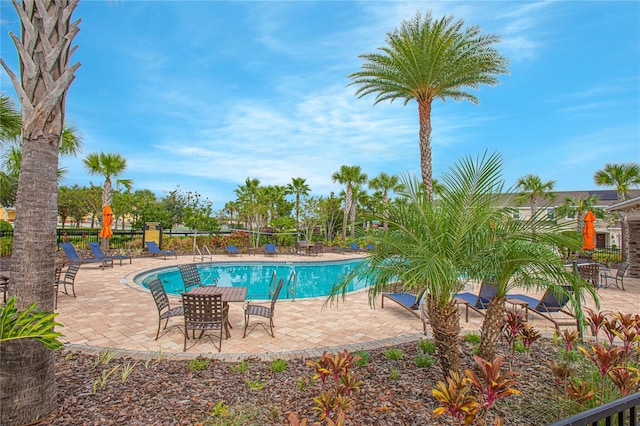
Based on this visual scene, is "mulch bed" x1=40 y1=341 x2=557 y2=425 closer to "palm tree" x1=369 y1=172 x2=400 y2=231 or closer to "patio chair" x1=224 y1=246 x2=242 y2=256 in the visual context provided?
"patio chair" x1=224 y1=246 x2=242 y2=256

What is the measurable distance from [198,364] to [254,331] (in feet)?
5.66

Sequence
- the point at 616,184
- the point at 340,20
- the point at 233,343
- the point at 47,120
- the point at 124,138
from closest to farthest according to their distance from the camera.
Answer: the point at 47,120 < the point at 233,343 < the point at 340,20 < the point at 616,184 < the point at 124,138

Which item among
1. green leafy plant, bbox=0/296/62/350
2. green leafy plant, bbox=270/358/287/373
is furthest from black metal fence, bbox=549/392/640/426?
green leafy plant, bbox=0/296/62/350

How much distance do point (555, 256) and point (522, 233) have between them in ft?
1.19

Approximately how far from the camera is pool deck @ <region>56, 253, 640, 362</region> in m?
4.55

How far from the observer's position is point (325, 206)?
27516mm

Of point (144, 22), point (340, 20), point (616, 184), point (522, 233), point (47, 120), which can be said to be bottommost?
point (522, 233)

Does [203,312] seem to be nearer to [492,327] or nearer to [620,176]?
[492,327]

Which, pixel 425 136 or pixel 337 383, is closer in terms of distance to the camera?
pixel 337 383

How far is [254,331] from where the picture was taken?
5465mm

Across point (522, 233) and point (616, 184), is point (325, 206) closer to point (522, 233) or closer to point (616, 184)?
point (616, 184)

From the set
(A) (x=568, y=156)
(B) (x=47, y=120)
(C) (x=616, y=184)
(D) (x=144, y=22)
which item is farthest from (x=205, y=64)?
(C) (x=616, y=184)

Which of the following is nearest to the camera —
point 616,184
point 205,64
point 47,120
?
point 47,120

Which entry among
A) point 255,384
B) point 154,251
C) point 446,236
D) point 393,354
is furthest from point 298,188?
point 446,236
